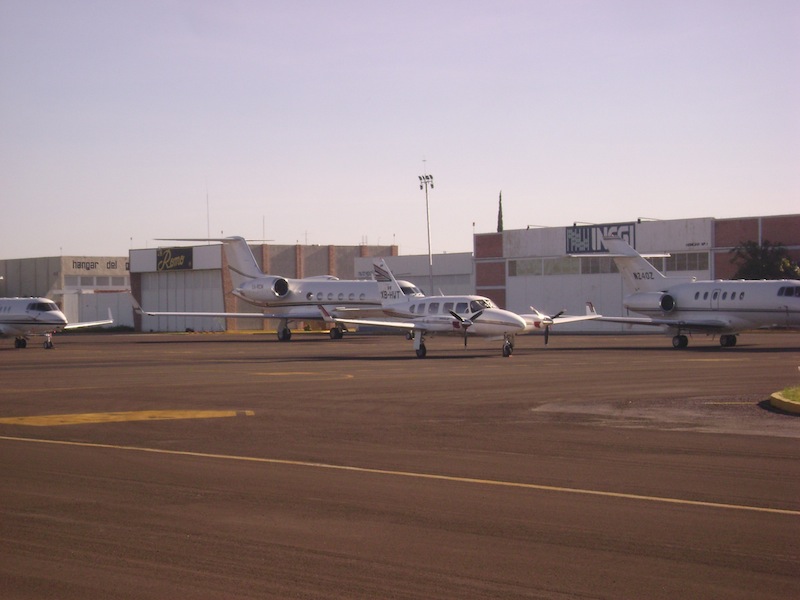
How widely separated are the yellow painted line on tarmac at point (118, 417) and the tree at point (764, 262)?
52.2 meters

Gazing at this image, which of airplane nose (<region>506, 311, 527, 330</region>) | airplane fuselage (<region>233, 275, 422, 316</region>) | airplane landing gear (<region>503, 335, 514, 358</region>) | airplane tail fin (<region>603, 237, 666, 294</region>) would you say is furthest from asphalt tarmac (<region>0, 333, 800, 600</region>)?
airplane fuselage (<region>233, 275, 422, 316</region>)

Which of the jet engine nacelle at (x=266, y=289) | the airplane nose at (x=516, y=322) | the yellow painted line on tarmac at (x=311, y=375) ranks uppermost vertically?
the jet engine nacelle at (x=266, y=289)

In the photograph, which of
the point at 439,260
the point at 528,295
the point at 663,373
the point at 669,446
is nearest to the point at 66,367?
the point at 663,373

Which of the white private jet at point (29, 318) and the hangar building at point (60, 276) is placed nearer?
the white private jet at point (29, 318)

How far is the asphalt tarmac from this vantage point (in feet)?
23.9

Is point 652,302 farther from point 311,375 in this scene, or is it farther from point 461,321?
point 311,375

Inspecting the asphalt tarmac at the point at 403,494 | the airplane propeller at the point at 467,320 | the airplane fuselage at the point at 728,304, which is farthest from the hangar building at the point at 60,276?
the asphalt tarmac at the point at 403,494

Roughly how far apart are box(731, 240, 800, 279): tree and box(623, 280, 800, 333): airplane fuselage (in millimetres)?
20327

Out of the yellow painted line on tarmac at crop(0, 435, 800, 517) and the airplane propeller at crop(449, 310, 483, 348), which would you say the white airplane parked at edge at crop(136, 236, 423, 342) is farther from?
the yellow painted line on tarmac at crop(0, 435, 800, 517)

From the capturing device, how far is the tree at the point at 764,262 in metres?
64.1

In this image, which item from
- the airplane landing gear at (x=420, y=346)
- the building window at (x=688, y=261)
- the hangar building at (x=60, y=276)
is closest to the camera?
the airplane landing gear at (x=420, y=346)

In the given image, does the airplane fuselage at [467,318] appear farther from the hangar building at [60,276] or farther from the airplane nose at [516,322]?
the hangar building at [60,276]

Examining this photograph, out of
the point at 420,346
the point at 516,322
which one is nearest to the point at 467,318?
the point at 420,346

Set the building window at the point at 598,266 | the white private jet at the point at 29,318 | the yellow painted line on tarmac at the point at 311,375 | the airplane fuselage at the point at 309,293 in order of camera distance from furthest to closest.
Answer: the building window at the point at 598,266
the airplane fuselage at the point at 309,293
the white private jet at the point at 29,318
the yellow painted line on tarmac at the point at 311,375
